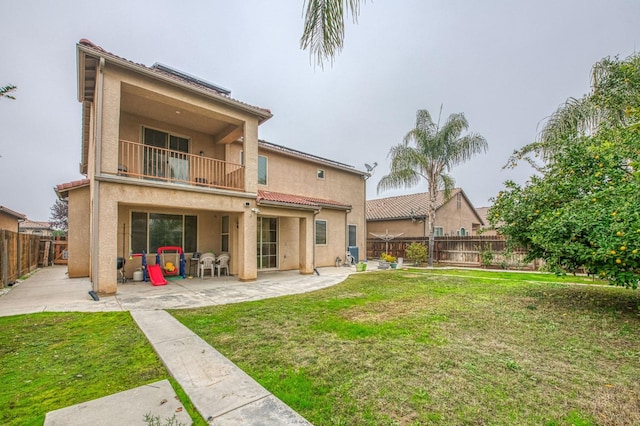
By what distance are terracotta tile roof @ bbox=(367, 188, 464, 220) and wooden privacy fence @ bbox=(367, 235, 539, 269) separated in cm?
270

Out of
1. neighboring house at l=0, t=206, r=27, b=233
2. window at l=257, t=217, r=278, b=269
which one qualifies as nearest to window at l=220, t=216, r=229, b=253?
window at l=257, t=217, r=278, b=269

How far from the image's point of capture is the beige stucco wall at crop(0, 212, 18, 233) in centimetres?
1682

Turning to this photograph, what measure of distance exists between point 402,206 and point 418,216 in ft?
11.1

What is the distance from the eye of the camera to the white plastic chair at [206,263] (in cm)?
1120

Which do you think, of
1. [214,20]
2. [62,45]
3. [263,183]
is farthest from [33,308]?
[62,45]

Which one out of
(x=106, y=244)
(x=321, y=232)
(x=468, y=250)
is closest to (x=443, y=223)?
(x=468, y=250)

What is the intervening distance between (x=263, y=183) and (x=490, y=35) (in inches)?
442

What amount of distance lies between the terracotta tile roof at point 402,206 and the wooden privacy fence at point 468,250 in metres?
2.70

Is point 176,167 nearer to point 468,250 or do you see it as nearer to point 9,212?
point 9,212

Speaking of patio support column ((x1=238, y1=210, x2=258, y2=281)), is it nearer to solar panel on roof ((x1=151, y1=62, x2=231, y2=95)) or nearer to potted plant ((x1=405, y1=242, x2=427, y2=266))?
solar panel on roof ((x1=151, y1=62, x2=231, y2=95))

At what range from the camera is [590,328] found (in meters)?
5.14

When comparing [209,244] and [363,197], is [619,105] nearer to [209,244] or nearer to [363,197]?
[363,197]

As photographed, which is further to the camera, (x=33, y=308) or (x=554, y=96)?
(x=554, y=96)

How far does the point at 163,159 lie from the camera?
35.1ft
